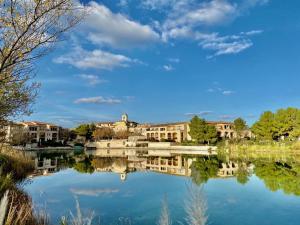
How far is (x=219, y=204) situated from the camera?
1295 centimetres

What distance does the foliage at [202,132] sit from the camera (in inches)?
2512

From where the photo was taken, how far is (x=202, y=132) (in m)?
64.4

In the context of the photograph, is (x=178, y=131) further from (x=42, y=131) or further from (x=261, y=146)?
(x=261, y=146)

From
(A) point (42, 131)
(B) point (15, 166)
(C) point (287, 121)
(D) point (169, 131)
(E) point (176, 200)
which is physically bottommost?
(E) point (176, 200)

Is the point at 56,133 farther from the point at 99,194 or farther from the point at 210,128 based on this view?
the point at 99,194

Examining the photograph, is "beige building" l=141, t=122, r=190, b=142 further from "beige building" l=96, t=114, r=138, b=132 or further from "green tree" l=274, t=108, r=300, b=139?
"green tree" l=274, t=108, r=300, b=139

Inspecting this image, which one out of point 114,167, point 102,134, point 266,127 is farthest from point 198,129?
point 102,134

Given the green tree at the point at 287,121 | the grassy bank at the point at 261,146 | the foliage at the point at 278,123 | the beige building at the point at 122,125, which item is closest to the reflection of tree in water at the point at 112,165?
the grassy bank at the point at 261,146

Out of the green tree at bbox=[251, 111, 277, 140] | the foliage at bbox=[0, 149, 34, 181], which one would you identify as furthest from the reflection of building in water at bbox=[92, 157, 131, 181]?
the green tree at bbox=[251, 111, 277, 140]

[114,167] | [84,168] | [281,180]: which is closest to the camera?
[281,180]

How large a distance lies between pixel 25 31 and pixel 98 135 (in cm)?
8929

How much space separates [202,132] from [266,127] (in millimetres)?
13954

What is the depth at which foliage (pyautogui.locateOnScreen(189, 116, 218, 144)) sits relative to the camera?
63.8m

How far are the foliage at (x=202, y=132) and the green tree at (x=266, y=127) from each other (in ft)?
31.8
